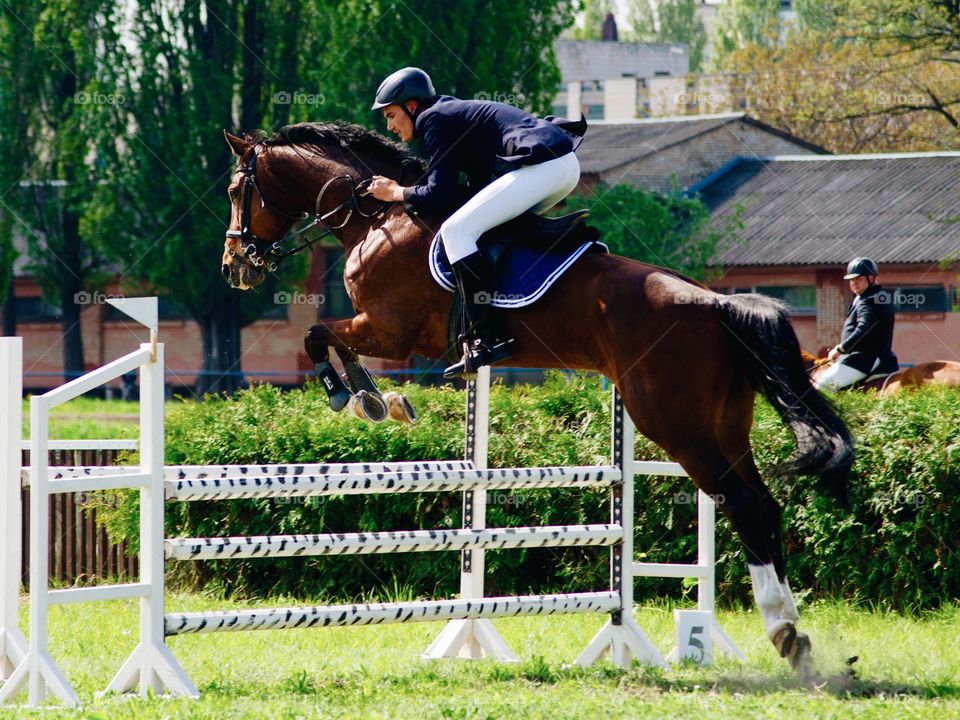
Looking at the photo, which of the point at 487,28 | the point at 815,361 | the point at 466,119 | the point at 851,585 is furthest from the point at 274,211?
the point at 487,28

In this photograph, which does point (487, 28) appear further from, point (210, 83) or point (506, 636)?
point (506, 636)

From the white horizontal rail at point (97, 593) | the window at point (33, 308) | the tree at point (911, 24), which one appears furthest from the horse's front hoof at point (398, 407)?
the window at point (33, 308)

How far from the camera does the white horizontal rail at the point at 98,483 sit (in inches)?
199

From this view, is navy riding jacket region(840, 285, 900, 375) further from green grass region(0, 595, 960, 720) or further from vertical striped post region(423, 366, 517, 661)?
vertical striped post region(423, 366, 517, 661)

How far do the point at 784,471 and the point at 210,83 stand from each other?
2357 cm

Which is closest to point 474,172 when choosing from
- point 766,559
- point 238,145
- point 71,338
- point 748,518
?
point 238,145

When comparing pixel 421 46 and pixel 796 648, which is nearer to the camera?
pixel 796 648

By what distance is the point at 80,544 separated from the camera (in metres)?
9.46

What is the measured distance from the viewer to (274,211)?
22.5 ft

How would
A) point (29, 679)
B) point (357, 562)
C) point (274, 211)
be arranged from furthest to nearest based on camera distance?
point (357, 562), point (274, 211), point (29, 679)

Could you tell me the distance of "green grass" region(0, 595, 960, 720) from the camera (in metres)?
4.81

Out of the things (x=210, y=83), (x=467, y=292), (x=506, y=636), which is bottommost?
(x=506, y=636)

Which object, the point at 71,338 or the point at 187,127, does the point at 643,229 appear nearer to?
the point at 187,127

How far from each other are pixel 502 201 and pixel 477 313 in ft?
1.76
